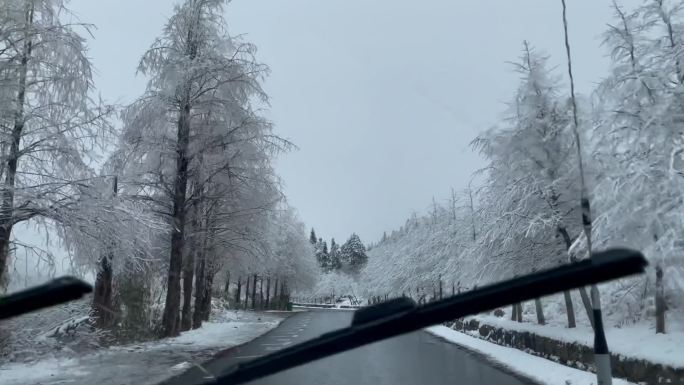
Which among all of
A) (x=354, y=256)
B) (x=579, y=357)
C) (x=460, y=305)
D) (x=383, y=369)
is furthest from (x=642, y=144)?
(x=354, y=256)

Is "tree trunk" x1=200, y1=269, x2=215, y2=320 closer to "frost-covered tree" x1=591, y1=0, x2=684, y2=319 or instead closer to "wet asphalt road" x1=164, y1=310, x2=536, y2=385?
"wet asphalt road" x1=164, y1=310, x2=536, y2=385

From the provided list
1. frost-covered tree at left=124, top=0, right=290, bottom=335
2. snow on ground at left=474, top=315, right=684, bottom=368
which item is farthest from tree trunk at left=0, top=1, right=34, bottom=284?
snow on ground at left=474, top=315, right=684, bottom=368

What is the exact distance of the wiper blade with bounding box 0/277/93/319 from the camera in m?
3.40

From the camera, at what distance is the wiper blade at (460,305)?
3204 mm

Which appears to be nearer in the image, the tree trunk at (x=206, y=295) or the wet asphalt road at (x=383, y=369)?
the wet asphalt road at (x=383, y=369)

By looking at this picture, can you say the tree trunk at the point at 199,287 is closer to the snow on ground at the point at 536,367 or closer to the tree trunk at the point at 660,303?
the snow on ground at the point at 536,367

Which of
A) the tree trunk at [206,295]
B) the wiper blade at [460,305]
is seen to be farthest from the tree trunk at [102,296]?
the wiper blade at [460,305]

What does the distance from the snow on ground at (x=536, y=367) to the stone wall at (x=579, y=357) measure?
0.29 meters

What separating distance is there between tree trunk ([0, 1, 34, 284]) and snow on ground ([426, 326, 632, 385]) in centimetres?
1063

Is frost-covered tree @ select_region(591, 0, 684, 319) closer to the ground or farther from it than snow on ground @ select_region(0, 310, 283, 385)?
farther from it

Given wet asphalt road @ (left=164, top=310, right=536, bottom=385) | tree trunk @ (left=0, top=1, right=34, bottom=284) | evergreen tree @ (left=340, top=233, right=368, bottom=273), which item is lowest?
wet asphalt road @ (left=164, top=310, right=536, bottom=385)

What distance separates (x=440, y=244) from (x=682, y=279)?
38881 mm

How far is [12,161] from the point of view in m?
11.5

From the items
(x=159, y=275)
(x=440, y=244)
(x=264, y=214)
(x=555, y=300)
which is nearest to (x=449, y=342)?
(x=555, y=300)
